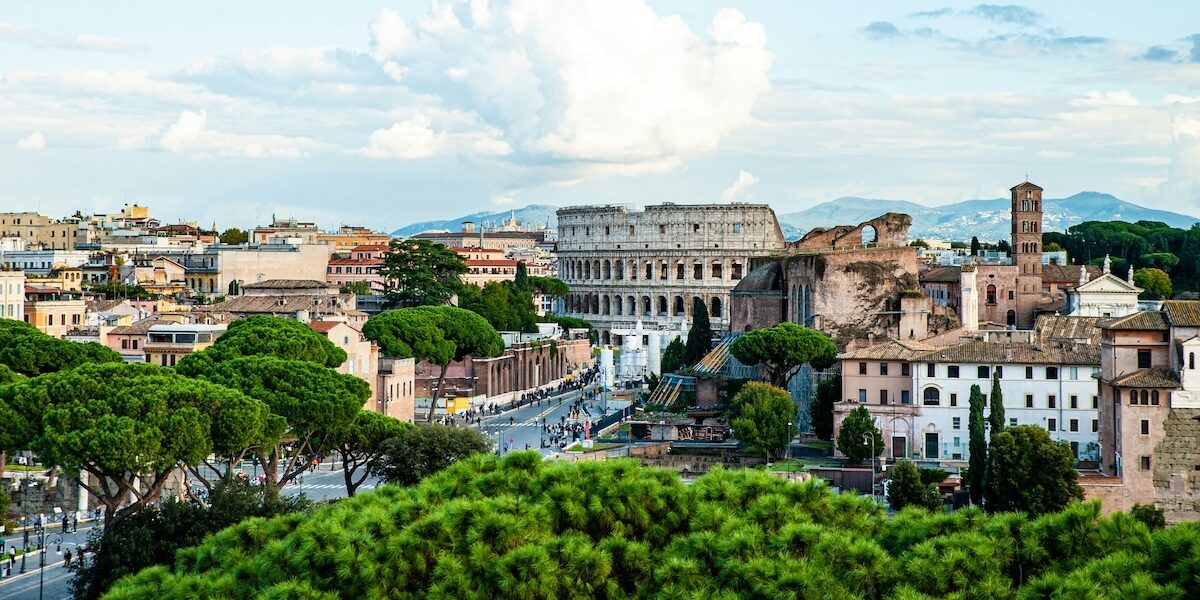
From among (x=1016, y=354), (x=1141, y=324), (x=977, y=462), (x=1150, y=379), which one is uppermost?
(x=1141, y=324)

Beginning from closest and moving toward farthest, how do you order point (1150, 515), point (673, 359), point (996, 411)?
point (1150, 515), point (996, 411), point (673, 359)

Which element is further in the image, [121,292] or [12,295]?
[121,292]

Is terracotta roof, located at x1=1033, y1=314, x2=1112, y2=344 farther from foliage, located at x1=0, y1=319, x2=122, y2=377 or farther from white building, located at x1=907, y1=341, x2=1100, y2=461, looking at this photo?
foliage, located at x1=0, y1=319, x2=122, y2=377

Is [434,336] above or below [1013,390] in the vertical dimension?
above

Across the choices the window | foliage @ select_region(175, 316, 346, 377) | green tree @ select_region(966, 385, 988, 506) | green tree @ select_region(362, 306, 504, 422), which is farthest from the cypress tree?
green tree @ select_region(362, 306, 504, 422)

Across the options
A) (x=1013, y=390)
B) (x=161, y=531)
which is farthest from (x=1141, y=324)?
(x=161, y=531)

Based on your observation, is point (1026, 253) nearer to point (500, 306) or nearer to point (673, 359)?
point (673, 359)

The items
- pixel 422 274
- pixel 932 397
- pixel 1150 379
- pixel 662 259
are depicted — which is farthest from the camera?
pixel 662 259
